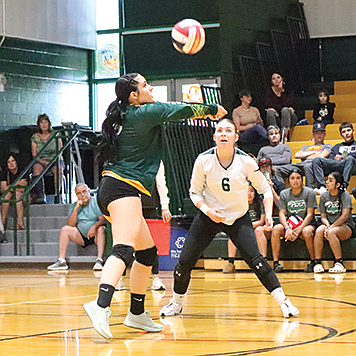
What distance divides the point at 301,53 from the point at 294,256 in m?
7.63

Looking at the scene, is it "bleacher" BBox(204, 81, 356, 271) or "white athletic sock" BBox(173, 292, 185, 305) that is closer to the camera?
"white athletic sock" BBox(173, 292, 185, 305)

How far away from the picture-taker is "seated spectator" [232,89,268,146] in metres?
13.2

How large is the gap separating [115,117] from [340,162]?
730 cm

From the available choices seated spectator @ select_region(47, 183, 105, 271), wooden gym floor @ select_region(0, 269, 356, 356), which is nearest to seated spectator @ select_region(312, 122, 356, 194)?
wooden gym floor @ select_region(0, 269, 356, 356)

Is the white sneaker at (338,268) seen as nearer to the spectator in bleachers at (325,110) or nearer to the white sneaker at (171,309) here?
the spectator in bleachers at (325,110)

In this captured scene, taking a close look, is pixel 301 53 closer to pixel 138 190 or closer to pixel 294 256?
pixel 294 256

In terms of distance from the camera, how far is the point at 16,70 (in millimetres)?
16688

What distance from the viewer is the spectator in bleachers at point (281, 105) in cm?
1379

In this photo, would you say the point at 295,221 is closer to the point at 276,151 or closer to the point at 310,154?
the point at 276,151

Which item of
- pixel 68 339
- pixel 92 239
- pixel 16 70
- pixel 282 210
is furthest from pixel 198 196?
pixel 16 70

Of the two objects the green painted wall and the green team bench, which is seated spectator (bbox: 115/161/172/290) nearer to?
the green team bench

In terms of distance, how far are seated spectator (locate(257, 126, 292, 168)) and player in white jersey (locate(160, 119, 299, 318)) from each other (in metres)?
6.18

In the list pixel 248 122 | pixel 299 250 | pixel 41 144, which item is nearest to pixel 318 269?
pixel 299 250

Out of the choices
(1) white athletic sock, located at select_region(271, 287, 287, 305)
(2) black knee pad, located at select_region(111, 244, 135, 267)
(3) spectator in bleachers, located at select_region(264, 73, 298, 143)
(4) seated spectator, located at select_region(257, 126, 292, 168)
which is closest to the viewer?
(2) black knee pad, located at select_region(111, 244, 135, 267)
